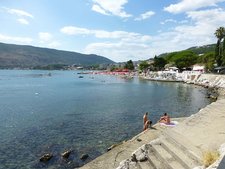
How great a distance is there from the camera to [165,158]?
40.7 ft

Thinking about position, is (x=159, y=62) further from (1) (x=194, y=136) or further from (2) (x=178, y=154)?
(2) (x=178, y=154)

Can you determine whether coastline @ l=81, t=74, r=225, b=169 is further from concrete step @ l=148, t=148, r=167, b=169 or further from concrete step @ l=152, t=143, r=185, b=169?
concrete step @ l=148, t=148, r=167, b=169

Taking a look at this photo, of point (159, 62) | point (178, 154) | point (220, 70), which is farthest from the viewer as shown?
point (159, 62)

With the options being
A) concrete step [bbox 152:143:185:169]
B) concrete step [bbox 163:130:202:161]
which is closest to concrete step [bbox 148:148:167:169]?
concrete step [bbox 152:143:185:169]

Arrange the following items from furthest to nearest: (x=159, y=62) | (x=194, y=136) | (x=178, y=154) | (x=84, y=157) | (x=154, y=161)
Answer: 1. (x=159, y=62)
2. (x=84, y=157)
3. (x=194, y=136)
4. (x=154, y=161)
5. (x=178, y=154)

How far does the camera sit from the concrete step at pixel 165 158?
1152cm

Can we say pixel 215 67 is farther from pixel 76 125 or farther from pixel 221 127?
pixel 221 127

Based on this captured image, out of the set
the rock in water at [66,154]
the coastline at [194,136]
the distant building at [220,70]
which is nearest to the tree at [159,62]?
the distant building at [220,70]

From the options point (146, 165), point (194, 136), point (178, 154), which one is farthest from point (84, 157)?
point (178, 154)

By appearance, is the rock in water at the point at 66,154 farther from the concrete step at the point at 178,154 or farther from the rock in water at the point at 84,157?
the concrete step at the point at 178,154

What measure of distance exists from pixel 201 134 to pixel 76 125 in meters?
19.6

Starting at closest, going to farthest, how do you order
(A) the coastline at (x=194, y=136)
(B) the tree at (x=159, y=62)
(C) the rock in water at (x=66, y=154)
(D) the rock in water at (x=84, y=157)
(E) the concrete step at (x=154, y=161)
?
(E) the concrete step at (x=154, y=161) → (A) the coastline at (x=194, y=136) → (D) the rock in water at (x=84, y=157) → (C) the rock in water at (x=66, y=154) → (B) the tree at (x=159, y=62)

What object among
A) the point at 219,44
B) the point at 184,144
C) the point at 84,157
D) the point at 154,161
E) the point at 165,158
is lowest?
the point at 84,157

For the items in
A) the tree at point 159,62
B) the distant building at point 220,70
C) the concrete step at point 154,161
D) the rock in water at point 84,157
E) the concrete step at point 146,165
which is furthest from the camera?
the tree at point 159,62
